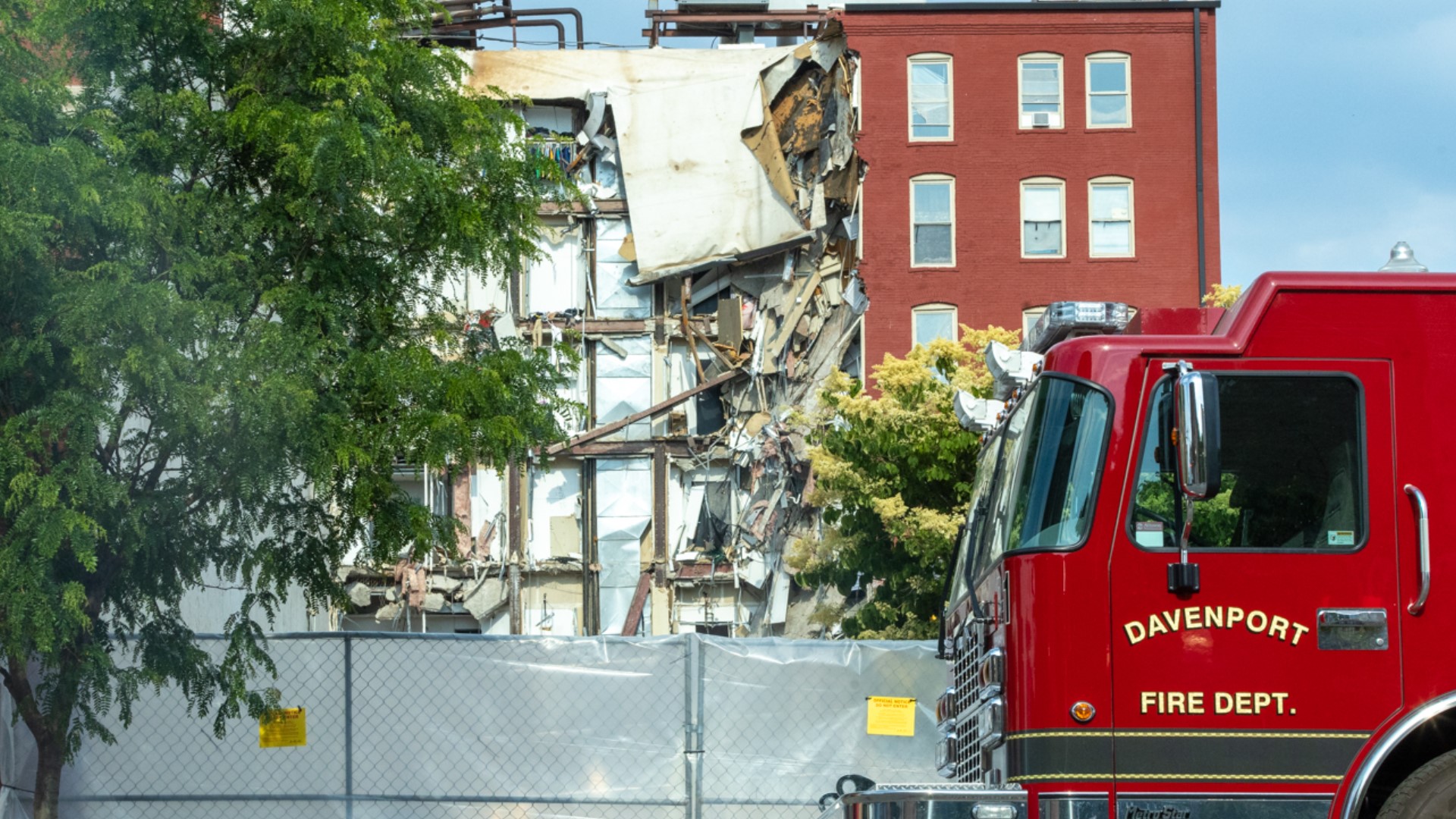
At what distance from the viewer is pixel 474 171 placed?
1005 centimetres

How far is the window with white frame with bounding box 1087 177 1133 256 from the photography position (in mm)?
32531

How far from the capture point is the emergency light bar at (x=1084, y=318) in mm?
7078

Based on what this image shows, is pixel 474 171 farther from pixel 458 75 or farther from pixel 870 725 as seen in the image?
pixel 870 725

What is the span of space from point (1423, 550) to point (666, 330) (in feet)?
91.6

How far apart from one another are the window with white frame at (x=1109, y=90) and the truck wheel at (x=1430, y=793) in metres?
28.0

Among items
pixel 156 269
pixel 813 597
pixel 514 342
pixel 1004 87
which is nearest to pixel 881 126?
pixel 1004 87

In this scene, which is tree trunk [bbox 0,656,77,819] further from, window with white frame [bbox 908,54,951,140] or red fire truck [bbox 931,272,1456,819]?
window with white frame [bbox 908,54,951,140]

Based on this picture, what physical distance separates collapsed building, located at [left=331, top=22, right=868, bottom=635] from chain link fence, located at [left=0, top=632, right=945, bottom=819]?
20712 millimetres

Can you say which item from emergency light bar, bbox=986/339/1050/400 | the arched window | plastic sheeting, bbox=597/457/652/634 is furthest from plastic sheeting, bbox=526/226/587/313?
emergency light bar, bbox=986/339/1050/400

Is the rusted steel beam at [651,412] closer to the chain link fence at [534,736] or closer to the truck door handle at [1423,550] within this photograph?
the chain link fence at [534,736]

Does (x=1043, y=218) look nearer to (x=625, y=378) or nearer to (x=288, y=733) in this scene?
(x=625, y=378)

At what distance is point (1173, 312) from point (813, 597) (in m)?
24.4

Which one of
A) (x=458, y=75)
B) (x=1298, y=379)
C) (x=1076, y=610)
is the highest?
(x=458, y=75)

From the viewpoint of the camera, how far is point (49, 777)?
9.34 m
